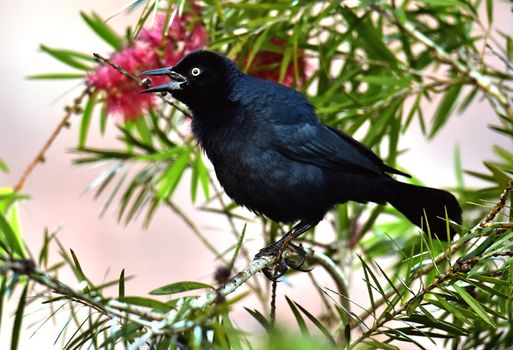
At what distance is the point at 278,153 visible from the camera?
1.85m

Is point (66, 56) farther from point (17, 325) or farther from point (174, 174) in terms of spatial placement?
point (17, 325)

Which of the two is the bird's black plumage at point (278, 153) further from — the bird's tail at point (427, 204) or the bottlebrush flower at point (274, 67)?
the bottlebrush flower at point (274, 67)

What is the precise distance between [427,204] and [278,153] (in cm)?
35

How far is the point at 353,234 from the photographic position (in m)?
2.13

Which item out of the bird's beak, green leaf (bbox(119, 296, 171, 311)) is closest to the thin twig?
the bird's beak

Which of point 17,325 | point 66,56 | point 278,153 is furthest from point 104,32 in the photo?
point 17,325

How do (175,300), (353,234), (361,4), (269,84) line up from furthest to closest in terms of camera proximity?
1. (353,234)
2. (269,84)
3. (361,4)
4. (175,300)

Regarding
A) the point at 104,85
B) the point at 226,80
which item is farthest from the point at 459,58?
the point at 104,85

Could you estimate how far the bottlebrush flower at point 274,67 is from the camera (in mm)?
2064

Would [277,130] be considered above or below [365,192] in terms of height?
above

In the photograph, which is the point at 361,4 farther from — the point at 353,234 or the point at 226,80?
the point at 353,234

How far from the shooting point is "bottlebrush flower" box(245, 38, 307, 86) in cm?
206

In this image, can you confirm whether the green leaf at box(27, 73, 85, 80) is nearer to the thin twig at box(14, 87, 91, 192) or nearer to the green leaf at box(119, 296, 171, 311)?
the thin twig at box(14, 87, 91, 192)

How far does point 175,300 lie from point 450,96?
1254mm
